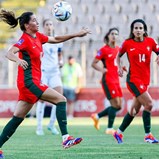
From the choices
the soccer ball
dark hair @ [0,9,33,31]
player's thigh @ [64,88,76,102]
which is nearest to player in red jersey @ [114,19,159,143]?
the soccer ball

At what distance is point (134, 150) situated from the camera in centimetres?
927

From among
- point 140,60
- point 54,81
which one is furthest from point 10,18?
point 54,81

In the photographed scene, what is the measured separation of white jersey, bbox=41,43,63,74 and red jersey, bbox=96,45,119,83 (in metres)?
1.12

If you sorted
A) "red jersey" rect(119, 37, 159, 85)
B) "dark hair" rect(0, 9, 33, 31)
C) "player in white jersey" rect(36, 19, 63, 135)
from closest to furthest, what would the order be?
"dark hair" rect(0, 9, 33, 31) < "red jersey" rect(119, 37, 159, 85) < "player in white jersey" rect(36, 19, 63, 135)

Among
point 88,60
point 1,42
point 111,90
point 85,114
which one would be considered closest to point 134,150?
point 111,90

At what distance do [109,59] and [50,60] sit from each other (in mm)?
1474

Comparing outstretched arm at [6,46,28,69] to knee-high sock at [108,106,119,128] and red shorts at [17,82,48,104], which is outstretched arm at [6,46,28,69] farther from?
knee-high sock at [108,106,119,128]

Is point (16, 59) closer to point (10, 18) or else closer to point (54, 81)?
point (10, 18)

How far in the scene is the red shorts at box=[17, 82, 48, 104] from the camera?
28.6ft

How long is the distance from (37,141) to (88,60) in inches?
504

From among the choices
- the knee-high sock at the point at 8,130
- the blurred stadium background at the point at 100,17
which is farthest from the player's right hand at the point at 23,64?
the blurred stadium background at the point at 100,17

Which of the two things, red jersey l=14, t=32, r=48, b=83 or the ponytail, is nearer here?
red jersey l=14, t=32, r=48, b=83

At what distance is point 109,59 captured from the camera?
14.5 m

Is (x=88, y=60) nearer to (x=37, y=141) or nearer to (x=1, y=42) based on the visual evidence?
(x=1, y=42)
